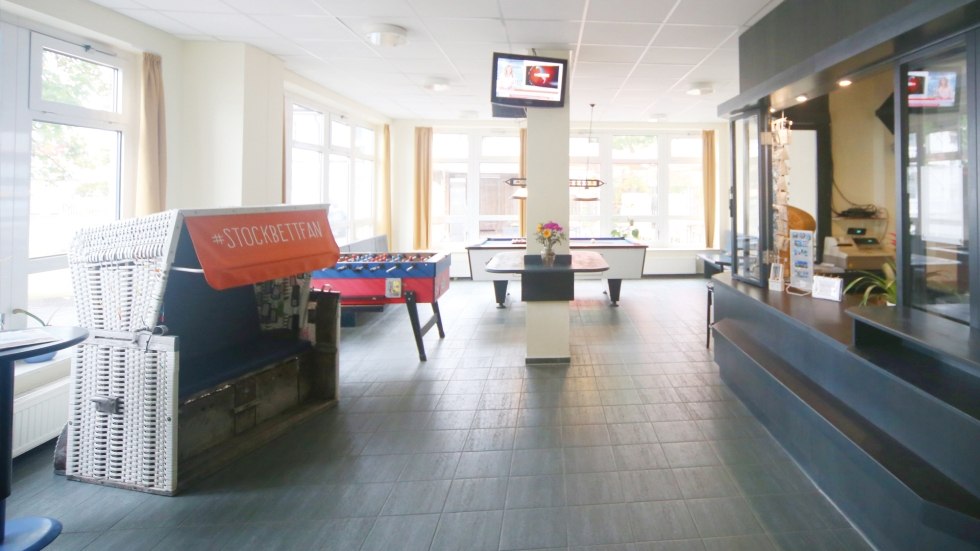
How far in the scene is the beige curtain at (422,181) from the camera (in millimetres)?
10266

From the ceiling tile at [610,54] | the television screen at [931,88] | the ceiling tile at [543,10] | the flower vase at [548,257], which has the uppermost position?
the ceiling tile at [610,54]

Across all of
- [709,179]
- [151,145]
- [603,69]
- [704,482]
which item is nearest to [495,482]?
[704,482]

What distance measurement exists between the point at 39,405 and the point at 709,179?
11.0 m

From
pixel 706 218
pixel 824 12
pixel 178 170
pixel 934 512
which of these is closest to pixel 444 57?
pixel 178 170

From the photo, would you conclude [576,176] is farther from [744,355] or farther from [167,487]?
[167,487]

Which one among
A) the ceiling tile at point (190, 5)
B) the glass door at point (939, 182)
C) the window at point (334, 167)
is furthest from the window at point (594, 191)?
the glass door at point (939, 182)

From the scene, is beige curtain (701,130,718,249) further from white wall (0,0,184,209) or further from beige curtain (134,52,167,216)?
beige curtain (134,52,167,216)

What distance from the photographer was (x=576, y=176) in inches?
424

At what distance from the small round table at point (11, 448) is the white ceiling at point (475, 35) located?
3.18 m

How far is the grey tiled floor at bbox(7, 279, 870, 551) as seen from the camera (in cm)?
223

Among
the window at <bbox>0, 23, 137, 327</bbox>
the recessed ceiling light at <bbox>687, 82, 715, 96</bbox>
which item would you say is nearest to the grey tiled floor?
the window at <bbox>0, 23, 137, 327</bbox>

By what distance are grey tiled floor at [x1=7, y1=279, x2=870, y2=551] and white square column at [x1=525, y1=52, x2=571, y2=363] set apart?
19.5 inches

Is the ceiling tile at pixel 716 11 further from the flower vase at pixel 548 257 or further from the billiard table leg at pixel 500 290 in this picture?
the billiard table leg at pixel 500 290

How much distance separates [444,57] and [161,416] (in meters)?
4.61
